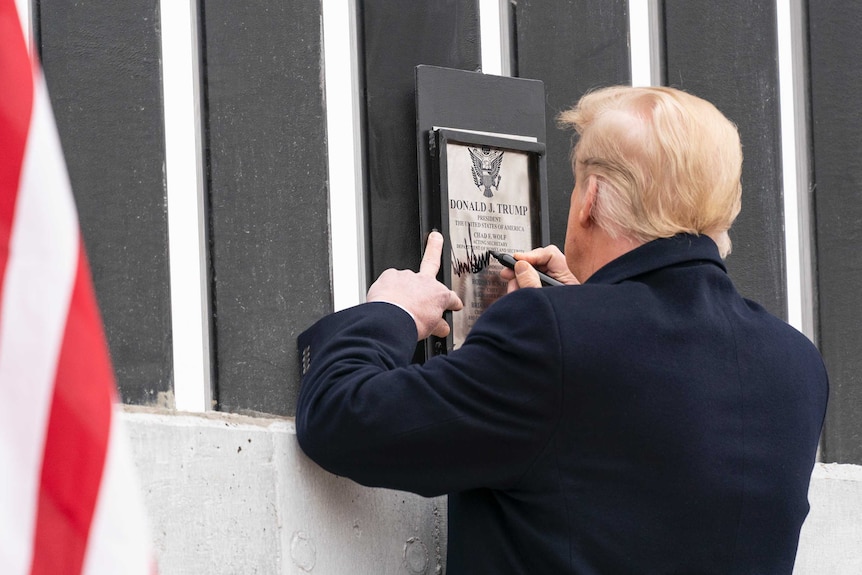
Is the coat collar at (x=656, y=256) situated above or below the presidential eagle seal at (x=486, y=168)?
below

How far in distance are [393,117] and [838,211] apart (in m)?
1.13

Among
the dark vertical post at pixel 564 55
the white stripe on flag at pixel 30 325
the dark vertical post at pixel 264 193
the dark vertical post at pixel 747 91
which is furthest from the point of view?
the dark vertical post at pixel 747 91

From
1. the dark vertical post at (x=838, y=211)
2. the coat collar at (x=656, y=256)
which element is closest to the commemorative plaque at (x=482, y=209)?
the coat collar at (x=656, y=256)

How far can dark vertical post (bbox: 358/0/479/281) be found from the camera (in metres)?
2.39

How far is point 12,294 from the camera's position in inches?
43.4

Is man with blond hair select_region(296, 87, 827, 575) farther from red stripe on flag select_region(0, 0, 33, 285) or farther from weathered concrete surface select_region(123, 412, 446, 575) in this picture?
red stripe on flag select_region(0, 0, 33, 285)

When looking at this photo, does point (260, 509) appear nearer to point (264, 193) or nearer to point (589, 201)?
point (264, 193)

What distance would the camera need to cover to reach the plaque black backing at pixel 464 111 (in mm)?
2395

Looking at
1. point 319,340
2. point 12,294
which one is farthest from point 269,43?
point 12,294

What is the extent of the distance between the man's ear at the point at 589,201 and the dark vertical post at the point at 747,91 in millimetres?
866

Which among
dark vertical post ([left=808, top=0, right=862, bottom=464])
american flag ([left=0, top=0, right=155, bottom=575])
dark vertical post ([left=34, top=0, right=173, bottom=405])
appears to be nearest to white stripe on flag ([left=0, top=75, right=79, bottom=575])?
american flag ([left=0, top=0, right=155, bottom=575])

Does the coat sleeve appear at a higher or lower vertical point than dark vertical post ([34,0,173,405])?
lower

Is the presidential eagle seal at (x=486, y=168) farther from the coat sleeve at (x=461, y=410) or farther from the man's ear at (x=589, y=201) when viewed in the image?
the coat sleeve at (x=461, y=410)

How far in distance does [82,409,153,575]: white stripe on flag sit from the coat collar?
98cm
